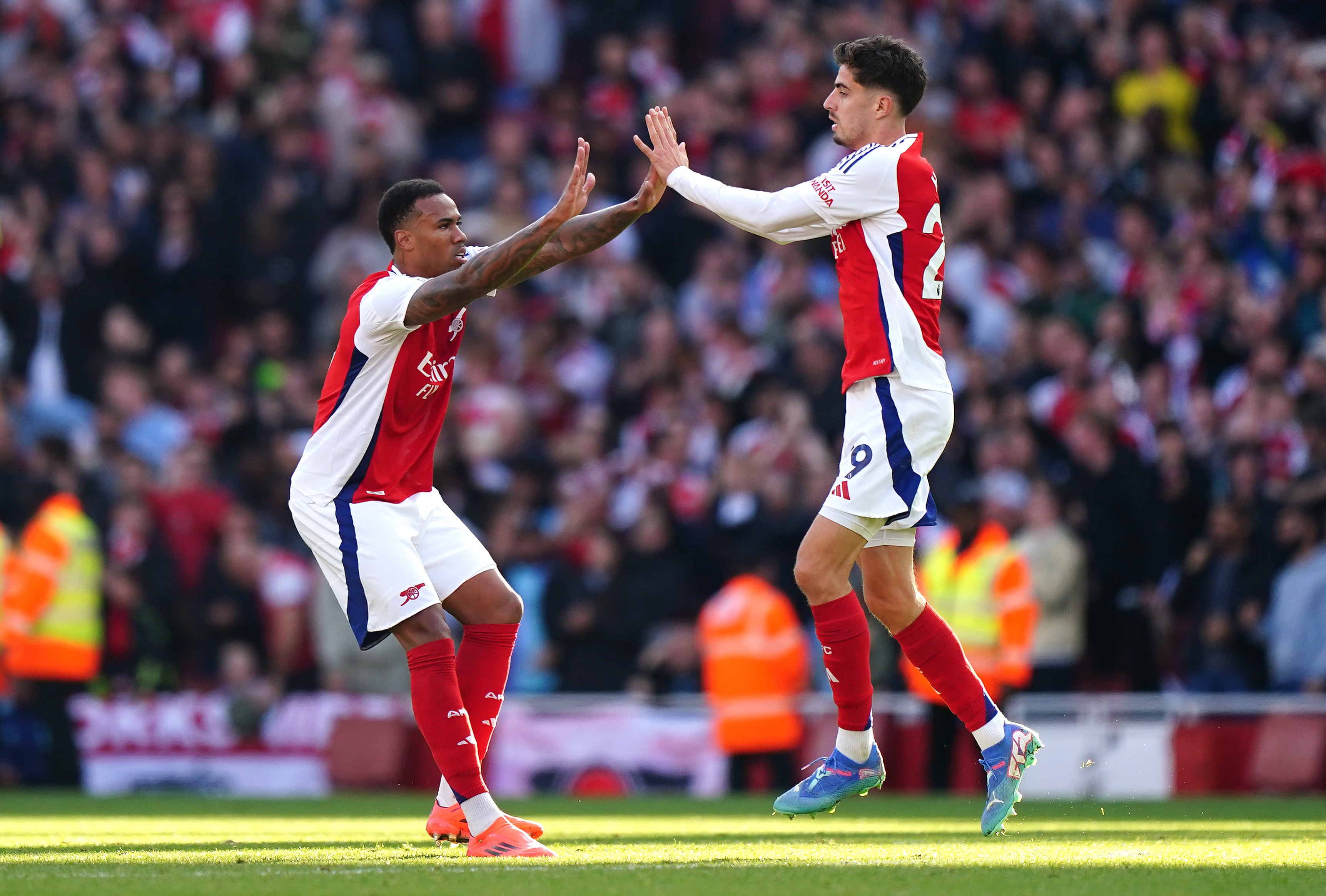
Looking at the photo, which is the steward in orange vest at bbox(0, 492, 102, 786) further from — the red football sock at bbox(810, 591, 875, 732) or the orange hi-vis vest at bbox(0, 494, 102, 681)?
the red football sock at bbox(810, 591, 875, 732)

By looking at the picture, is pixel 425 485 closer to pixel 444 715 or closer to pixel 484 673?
pixel 484 673

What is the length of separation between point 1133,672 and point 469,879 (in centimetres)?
814

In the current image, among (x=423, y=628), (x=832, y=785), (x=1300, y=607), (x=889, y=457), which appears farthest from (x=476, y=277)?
(x=1300, y=607)

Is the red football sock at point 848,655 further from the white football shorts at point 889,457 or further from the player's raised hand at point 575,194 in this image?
the player's raised hand at point 575,194

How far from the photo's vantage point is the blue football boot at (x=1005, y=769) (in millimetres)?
7270

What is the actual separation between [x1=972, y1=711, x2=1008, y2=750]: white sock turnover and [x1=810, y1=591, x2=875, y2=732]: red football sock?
17.1 inches

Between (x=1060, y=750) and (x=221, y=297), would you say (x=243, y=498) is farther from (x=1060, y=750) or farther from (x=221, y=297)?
(x=1060, y=750)

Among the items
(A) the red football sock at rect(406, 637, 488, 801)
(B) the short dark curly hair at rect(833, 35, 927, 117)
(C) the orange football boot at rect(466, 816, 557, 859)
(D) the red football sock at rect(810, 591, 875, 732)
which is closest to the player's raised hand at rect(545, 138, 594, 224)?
(B) the short dark curly hair at rect(833, 35, 927, 117)

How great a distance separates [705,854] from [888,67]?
3012 millimetres

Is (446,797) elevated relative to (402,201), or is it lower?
lower

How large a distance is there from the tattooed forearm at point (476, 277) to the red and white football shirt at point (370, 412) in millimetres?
189

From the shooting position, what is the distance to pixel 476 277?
6898mm

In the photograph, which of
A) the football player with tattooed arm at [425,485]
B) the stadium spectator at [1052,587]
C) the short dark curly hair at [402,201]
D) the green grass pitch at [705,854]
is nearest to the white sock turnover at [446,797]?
the football player with tattooed arm at [425,485]

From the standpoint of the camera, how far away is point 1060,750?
12547 millimetres
